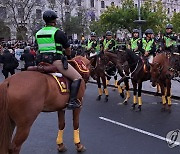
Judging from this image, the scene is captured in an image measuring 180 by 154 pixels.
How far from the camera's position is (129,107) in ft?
33.3

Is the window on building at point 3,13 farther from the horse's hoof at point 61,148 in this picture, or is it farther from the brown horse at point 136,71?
the horse's hoof at point 61,148

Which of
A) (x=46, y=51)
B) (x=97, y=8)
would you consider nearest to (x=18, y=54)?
(x=46, y=51)

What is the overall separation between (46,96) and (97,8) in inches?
2538

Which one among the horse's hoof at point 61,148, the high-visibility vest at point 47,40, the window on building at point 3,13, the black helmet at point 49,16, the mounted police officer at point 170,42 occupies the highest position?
the window on building at point 3,13

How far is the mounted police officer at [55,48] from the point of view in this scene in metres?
5.57

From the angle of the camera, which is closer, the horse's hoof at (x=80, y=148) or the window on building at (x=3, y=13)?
the horse's hoof at (x=80, y=148)

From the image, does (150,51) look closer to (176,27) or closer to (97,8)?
→ (176,27)

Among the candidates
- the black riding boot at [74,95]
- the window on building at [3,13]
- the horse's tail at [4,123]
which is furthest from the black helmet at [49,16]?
the window on building at [3,13]

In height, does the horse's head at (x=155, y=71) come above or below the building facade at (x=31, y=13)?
below

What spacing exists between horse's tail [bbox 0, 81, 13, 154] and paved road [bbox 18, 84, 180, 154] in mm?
1389

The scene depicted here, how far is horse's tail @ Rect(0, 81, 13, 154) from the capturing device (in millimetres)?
4805

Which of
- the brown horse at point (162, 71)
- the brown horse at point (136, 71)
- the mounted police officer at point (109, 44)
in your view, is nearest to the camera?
the brown horse at point (162, 71)

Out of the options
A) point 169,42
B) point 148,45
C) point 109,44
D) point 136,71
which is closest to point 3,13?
point 109,44

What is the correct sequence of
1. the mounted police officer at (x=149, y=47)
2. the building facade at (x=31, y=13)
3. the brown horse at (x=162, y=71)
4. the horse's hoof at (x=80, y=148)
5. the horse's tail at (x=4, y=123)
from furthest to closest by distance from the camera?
the building facade at (x=31, y=13) < the mounted police officer at (x=149, y=47) < the brown horse at (x=162, y=71) < the horse's hoof at (x=80, y=148) < the horse's tail at (x=4, y=123)
